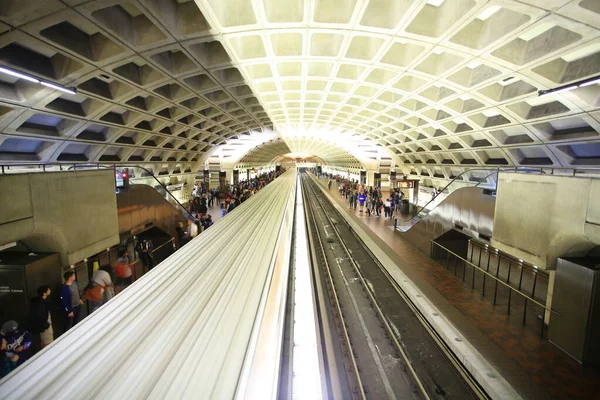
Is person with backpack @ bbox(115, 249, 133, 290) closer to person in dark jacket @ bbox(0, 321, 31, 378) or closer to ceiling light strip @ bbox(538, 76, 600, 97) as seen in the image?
person in dark jacket @ bbox(0, 321, 31, 378)

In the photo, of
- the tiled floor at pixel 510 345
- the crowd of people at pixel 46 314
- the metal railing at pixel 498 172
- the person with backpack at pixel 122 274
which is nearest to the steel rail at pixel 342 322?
the tiled floor at pixel 510 345

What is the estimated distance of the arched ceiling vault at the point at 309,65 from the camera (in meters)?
5.66

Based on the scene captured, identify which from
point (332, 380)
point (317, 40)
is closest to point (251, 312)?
point (332, 380)

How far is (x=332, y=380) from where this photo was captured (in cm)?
452

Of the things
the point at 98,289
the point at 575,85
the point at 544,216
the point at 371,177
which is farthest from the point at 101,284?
the point at 371,177

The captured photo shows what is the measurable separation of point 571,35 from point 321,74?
6912mm

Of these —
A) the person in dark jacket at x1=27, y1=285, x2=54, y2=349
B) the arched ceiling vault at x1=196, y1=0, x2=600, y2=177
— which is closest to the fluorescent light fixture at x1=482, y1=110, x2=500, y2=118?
the arched ceiling vault at x1=196, y1=0, x2=600, y2=177

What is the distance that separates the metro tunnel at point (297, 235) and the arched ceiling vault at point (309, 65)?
52 mm

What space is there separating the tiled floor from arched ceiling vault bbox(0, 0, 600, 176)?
6264mm

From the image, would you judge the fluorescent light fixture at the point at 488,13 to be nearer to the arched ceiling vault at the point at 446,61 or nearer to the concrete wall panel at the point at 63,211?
the arched ceiling vault at the point at 446,61

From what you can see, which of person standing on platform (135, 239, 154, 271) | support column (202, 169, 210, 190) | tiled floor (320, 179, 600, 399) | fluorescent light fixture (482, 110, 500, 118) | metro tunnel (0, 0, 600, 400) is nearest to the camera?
metro tunnel (0, 0, 600, 400)

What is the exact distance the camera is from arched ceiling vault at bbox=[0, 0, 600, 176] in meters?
5.66

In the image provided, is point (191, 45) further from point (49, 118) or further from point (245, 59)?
point (49, 118)

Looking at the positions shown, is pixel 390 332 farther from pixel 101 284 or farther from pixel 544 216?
pixel 101 284
